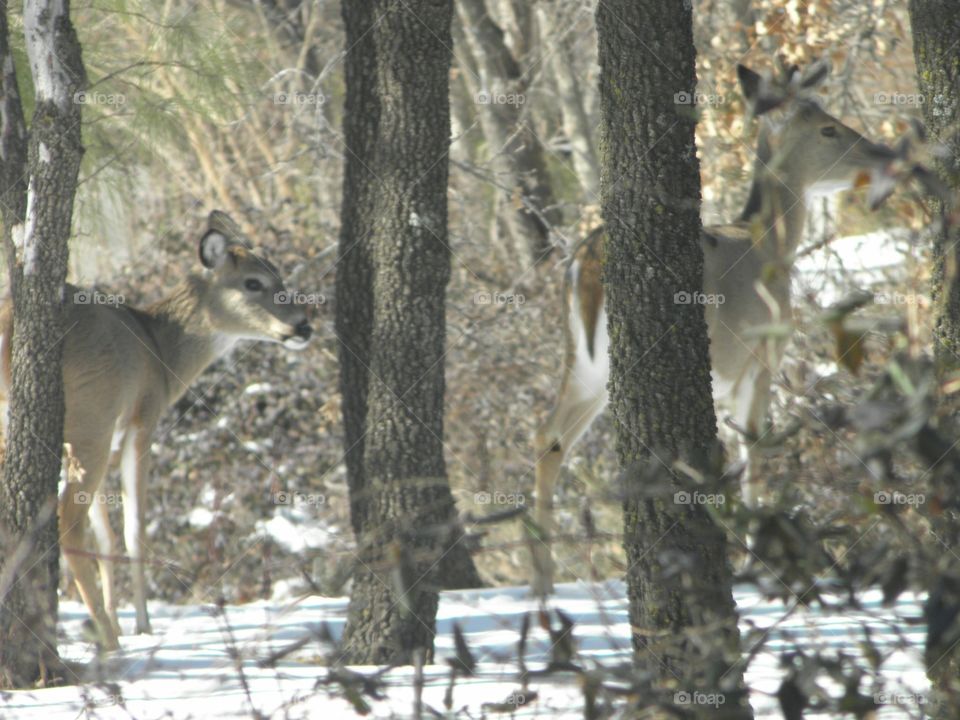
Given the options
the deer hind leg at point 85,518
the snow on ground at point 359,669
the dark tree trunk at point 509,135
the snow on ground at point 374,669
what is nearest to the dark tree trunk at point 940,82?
the snow on ground at point 374,669

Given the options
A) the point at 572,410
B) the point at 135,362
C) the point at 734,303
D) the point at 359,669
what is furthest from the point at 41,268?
the point at 734,303

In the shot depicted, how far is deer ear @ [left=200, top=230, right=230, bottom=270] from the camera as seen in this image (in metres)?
9.78

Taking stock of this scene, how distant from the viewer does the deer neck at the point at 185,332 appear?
9.53m

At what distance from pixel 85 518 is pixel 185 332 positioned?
226 cm

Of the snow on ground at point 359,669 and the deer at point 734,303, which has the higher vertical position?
the deer at point 734,303

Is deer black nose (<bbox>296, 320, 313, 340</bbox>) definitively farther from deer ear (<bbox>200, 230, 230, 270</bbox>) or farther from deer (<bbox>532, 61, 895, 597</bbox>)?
deer (<bbox>532, 61, 895, 597</bbox>)

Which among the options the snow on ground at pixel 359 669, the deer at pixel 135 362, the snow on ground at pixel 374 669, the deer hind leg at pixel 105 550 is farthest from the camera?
the deer hind leg at pixel 105 550

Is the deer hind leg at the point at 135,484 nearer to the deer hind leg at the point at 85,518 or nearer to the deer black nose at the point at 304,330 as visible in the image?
the deer hind leg at the point at 85,518

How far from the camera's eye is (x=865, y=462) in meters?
2.45

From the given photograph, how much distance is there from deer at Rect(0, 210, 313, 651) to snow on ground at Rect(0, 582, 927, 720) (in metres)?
0.59

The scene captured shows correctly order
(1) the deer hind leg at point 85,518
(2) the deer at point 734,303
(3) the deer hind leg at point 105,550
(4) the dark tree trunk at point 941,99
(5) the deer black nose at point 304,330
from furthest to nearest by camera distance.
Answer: (5) the deer black nose at point 304,330 → (2) the deer at point 734,303 → (3) the deer hind leg at point 105,550 → (1) the deer hind leg at point 85,518 → (4) the dark tree trunk at point 941,99

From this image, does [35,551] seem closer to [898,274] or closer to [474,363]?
[474,363]

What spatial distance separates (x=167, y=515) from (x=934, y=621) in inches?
445

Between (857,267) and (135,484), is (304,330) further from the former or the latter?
(857,267)
